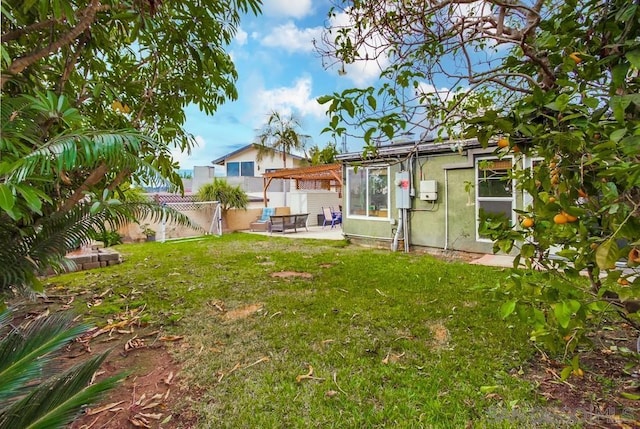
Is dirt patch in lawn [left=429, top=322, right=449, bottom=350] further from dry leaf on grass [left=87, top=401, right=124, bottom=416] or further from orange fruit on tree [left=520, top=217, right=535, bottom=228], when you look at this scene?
dry leaf on grass [left=87, top=401, right=124, bottom=416]

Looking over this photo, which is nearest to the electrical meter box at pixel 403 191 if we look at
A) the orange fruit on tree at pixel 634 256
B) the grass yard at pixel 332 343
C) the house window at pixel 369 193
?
the house window at pixel 369 193

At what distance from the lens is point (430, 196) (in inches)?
342

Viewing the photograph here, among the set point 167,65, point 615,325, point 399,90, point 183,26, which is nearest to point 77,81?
point 167,65

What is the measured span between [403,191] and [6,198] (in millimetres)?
8618

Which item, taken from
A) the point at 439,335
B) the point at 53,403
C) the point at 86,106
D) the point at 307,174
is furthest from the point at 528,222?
the point at 307,174

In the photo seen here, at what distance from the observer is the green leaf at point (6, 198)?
1.25 meters

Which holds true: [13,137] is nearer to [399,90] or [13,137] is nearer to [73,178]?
[73,178]

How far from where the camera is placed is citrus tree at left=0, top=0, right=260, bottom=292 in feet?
6.40

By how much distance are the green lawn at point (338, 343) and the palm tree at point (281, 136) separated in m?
19.6

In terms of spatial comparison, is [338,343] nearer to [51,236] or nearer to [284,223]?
[51,236]

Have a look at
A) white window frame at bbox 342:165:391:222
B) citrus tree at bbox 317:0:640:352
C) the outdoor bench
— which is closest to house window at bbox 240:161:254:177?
the outdoor bench

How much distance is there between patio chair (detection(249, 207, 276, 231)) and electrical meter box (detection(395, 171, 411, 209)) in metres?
7.62

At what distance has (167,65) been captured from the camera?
3.92m

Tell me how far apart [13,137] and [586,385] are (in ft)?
13.9
